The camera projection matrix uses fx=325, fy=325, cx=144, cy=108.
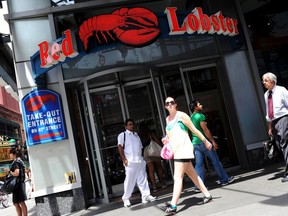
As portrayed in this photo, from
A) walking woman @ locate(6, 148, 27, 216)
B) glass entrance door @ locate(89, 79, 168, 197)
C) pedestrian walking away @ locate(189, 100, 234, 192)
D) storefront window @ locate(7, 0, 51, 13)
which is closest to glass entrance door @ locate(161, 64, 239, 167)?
glass entrance door @ locate(89, 79, 168, 197)

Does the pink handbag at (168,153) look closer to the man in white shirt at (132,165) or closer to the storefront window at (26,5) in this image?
the man in white shirt at (132,165)

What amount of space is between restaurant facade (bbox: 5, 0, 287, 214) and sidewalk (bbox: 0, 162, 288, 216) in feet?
2.75

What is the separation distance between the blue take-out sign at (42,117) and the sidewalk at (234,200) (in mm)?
1890

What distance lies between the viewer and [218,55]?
873 cm

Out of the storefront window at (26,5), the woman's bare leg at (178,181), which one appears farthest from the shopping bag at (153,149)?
the storefront window at (26,5)

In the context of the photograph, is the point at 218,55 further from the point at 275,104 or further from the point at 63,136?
the point at 63,136

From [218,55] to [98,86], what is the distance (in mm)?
3313

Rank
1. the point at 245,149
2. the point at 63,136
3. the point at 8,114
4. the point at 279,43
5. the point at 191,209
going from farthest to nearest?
the point at 8,114 → the point at 279,43 → the point at 245,149 → the point at 63,136 → the point at 191,209

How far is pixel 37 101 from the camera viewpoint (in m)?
7.71

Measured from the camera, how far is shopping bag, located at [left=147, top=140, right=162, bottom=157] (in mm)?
8085

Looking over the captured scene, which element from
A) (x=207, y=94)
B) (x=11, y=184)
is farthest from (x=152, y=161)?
(x=11, y=184)

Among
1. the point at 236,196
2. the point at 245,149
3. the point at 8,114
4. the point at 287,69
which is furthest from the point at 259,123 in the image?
the point at 8,114

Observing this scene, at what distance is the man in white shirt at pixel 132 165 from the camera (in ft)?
22.0

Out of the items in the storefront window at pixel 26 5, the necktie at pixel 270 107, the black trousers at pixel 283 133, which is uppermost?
the storefront window at pixel 26 5
